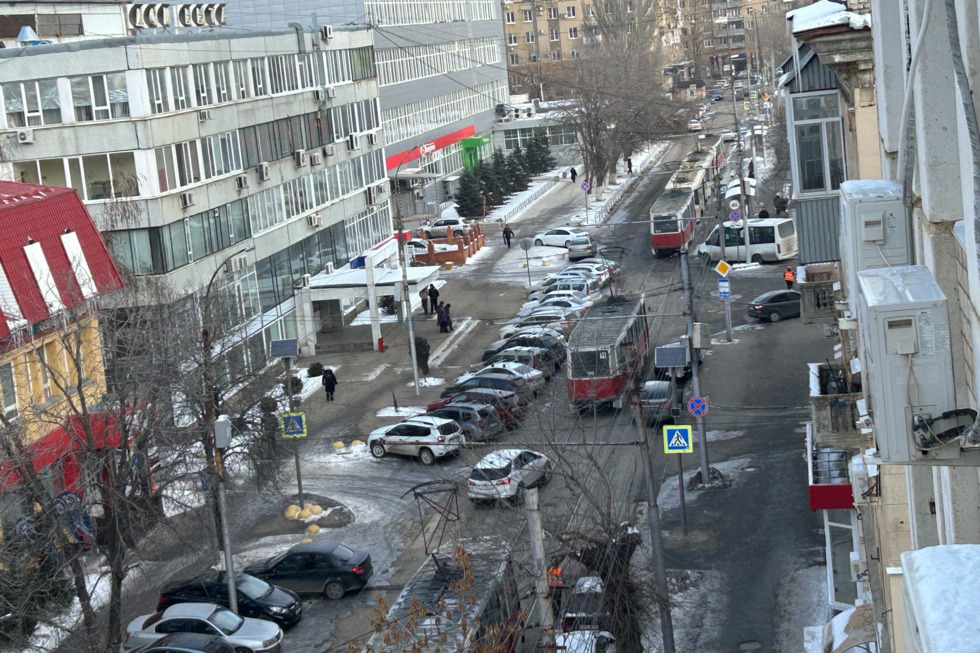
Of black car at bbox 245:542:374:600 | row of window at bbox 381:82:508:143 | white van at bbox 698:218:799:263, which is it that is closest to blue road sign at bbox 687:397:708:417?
black car at bbox 245:542:374:600

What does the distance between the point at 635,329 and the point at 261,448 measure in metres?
12.4

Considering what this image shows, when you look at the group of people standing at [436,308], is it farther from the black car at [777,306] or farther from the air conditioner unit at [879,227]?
the air conditioner unit at [879,227]

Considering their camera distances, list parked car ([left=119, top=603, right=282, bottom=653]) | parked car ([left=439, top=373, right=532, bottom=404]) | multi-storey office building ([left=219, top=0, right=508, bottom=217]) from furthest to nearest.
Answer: multi-storey office building ([left=219, top=0, right=508, bottom=217]) → parked car ([left=439, top=373, right=532, bottom=404]) → parked car ([left=119, top=603, right=282, bottom=653])

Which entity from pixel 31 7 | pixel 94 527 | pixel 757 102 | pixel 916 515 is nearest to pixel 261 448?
pixel 94 527

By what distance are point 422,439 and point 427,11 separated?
44203 mm

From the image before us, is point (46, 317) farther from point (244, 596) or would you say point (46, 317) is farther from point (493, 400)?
point (493, 400)

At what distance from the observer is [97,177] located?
1348 inches

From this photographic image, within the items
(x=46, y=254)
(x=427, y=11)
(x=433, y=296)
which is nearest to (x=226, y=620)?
(x=46, y=254)

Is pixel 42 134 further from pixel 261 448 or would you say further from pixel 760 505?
pixel 760 505

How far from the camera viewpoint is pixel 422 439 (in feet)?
98.8

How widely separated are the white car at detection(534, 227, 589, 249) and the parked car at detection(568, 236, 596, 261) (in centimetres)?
181

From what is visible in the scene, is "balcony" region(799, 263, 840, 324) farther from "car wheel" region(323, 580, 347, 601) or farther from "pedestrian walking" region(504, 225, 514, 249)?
"pedestrian walking" region(504, 225, 514, 249)

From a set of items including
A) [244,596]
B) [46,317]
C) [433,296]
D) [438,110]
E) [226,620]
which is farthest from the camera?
[438,110]

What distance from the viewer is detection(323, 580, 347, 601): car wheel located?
75.8 feet
